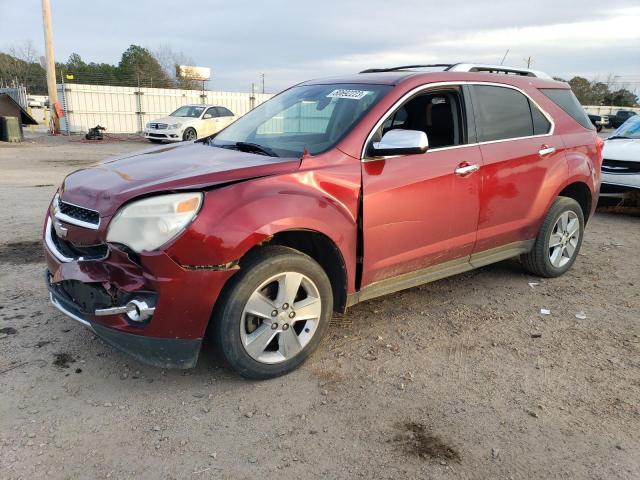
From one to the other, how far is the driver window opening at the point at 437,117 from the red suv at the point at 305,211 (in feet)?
0.04

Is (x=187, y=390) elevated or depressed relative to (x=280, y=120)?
depressed

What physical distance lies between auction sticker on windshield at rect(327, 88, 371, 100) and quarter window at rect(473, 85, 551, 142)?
98cm

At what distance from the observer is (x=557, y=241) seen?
16.3 feet

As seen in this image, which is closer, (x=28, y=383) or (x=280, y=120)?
(x=28, y=383)

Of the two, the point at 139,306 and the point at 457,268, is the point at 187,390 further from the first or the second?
the point at 457,268

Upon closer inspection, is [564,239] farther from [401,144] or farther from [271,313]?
[271,313]

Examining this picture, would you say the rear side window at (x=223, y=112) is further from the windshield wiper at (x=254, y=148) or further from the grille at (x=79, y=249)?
the grille at (x=79, y=249)

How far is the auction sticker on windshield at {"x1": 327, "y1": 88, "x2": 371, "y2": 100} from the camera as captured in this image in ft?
12.3

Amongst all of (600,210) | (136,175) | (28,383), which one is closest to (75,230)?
(136,175)

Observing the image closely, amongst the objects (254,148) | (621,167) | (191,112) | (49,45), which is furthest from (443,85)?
(49,45)

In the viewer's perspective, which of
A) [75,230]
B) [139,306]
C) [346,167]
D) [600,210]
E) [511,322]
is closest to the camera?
[139,306]

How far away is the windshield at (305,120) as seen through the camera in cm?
354

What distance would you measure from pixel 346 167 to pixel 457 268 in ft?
4.68

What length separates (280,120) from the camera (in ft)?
13.5
